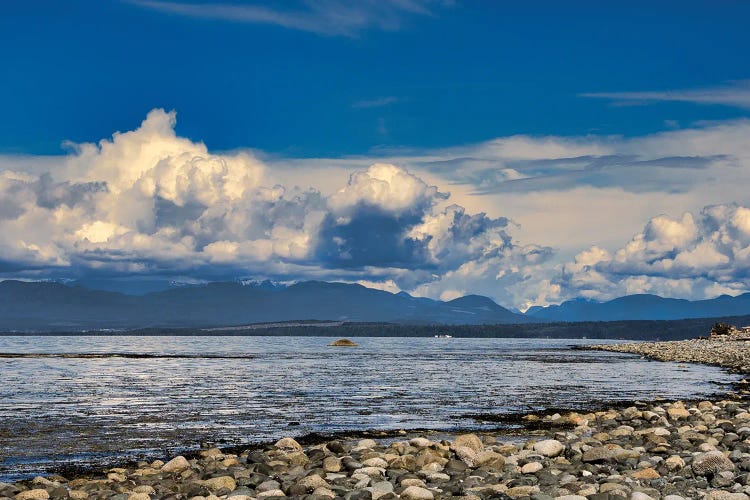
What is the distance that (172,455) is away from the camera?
24.3 metres

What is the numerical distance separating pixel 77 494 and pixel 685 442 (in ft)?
49.9

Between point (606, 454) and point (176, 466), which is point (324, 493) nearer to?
point (176, 466)

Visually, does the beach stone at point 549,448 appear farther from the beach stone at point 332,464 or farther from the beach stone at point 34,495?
the beach stone at point 34,495

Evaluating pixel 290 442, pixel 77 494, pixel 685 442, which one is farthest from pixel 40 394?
pixel 685 442

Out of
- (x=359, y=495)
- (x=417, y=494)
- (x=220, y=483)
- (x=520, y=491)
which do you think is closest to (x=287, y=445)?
(x=220, y=483)

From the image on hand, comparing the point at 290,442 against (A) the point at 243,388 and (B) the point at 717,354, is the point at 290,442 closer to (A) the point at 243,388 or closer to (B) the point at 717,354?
(A) the point at 243,388

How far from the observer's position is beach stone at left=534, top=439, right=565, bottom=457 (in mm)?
21375

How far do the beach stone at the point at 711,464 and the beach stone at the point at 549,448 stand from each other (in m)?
3.67

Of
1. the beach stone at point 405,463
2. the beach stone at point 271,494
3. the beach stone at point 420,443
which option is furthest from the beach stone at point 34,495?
the beach stone at point 420,443

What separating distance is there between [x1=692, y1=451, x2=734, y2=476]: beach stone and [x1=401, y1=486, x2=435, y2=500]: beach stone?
6127 mm

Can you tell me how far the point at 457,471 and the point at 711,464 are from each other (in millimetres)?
5378

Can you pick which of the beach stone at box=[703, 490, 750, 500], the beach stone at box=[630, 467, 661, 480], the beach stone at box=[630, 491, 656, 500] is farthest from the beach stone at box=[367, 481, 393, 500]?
the beach stone at box=[703, 490, 750, 500]

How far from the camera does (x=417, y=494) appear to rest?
16.2m

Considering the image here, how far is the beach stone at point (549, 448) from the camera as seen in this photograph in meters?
21.4
